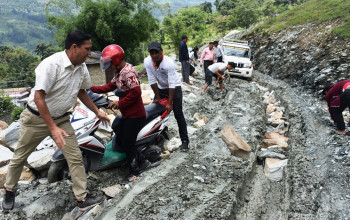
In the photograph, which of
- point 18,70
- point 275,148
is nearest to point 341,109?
point 275,148

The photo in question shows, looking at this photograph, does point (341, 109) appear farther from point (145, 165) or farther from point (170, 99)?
point (145, 165)

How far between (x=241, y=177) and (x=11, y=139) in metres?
3.70

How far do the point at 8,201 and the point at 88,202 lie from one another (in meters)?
0.91

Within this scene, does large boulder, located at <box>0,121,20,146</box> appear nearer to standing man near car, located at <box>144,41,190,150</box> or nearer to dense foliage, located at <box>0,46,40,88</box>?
standing man near car, located at <box>144,41,190,150</box>

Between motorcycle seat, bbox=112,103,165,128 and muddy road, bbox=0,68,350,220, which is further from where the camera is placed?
motorcycle seat, bbox=112,103,165,128

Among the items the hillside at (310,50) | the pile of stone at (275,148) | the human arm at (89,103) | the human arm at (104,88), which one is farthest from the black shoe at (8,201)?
the hillside at (310,50)

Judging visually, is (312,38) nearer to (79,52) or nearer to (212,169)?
(212,169)

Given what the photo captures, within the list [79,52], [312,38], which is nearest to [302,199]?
[79,52]

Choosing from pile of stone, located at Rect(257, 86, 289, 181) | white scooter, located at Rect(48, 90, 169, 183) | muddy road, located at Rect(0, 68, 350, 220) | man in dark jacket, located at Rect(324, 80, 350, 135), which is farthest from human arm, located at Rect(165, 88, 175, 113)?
man in dark jacket, located at Rect(324, 80, 350, 135)

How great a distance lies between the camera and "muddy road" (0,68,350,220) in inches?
110

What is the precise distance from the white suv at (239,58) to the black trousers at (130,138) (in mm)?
9140

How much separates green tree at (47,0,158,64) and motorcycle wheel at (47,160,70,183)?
16836 mm

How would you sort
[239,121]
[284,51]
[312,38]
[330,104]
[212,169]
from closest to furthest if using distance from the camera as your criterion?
[212,169], [330,104], [239,121], [312,38], [284,51]

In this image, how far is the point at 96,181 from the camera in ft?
11.5
